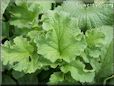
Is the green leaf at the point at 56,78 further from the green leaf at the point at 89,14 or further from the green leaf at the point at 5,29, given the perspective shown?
the green leaf at the point at 5,29

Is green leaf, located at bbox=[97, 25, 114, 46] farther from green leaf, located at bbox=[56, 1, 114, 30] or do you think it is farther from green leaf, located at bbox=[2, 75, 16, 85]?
green leaf, located at bbox=[2, 75, 16, 85]

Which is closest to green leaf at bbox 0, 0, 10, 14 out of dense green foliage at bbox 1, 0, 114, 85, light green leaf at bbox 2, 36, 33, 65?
dense green foliage at bbox 1, 0, 114, 85

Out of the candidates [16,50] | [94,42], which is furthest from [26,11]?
[94,42]

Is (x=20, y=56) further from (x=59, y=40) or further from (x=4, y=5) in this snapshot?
(x=4, y=5)

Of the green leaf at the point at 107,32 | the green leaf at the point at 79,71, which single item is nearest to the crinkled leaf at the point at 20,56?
the green leaf at the point at 79,71

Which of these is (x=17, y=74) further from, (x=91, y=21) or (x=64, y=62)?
(x=91, y=21)

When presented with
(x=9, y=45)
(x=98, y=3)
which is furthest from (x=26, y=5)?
(x=98, y=3)
